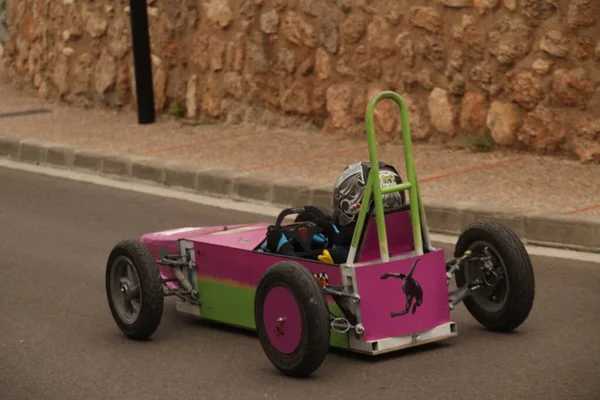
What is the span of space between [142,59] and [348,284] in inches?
339

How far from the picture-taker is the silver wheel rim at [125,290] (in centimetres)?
723

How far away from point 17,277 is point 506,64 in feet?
15.0

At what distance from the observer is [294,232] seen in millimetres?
6996

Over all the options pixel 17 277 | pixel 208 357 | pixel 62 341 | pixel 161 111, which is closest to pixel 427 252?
pixel 208 357

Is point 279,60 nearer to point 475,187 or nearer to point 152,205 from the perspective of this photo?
point 152,205

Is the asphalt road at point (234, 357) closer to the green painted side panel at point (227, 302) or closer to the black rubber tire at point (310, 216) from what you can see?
the green painted side panel at point (227, 302)

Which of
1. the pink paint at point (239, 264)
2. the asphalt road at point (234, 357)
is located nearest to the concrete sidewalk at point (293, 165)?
the asphalt road at point (234, 357)

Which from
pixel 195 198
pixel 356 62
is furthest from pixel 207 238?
pixel 356 62

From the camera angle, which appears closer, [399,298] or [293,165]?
[399,298]

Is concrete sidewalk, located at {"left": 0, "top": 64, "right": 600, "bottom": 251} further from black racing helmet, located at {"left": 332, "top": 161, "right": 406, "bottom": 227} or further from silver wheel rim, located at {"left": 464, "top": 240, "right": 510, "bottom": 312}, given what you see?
black racing helmet, located at {"left": 332, "top": 161, "right": 406, "bottom": 227}

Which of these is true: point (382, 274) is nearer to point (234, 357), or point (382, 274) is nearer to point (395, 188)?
point (395, 188)

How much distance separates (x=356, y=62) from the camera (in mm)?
12789

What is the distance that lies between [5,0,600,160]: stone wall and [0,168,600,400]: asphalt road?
2854 millimetres

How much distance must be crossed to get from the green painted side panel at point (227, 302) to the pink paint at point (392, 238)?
27.2 inches
